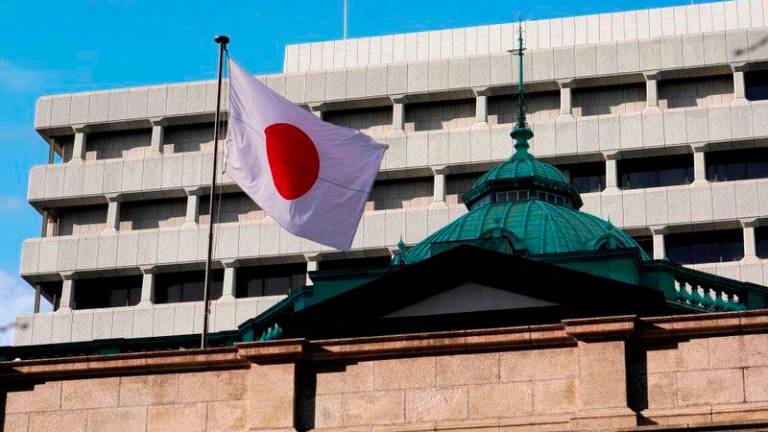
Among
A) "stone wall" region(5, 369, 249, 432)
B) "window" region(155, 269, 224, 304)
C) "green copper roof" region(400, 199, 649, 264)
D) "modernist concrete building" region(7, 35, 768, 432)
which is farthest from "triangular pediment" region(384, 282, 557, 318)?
"window" region(155, 269, 224, 304)

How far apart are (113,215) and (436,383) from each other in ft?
195

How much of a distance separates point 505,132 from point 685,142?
7.51 meters

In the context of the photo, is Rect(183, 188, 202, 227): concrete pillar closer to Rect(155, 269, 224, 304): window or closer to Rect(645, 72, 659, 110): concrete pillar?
Rect(155, 269, 224, 304): window

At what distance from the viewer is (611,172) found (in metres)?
88.8

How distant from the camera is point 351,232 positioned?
1786 inches

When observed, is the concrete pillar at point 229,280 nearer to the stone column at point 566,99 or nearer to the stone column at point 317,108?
the stone column at point 317,108

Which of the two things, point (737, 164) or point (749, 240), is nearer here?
point (749, 240)

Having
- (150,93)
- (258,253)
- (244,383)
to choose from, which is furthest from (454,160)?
(244,383)

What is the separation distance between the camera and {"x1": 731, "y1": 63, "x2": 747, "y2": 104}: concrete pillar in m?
88.3

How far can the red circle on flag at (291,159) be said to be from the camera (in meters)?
45.4

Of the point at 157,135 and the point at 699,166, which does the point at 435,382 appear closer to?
the point at 699,166

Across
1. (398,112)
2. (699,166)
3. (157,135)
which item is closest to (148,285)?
(157,135)

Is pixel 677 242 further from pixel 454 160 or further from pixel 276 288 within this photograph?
pixel 276 288

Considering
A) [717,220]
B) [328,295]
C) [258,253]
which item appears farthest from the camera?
[258,253]
